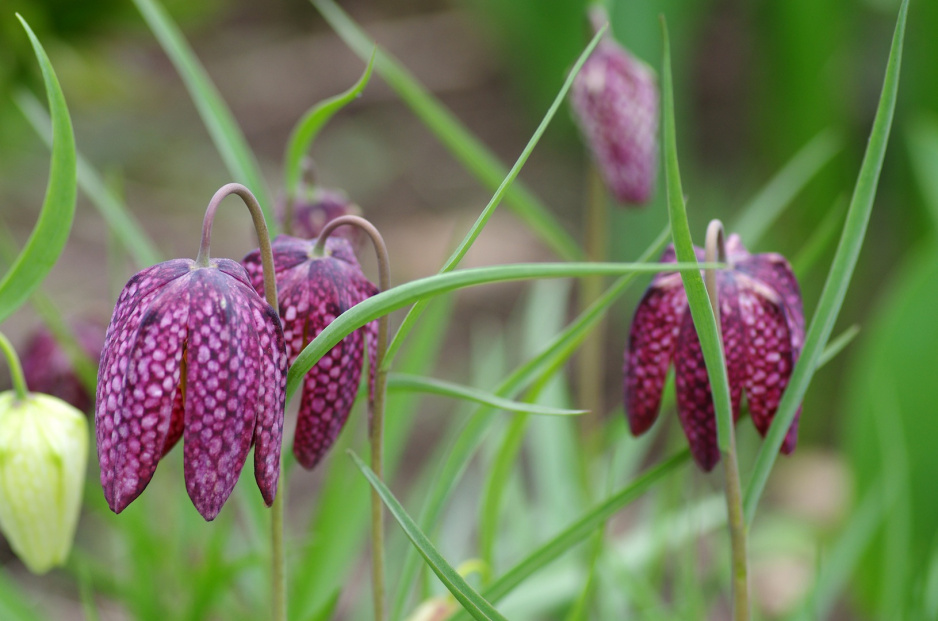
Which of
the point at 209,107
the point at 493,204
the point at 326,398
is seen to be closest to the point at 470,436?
the point at 326,398

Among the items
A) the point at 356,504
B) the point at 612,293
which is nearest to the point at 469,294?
the point at 356,504

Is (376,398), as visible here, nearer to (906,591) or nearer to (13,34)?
(906,591)

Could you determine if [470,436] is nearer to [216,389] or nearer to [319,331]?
[319,331]

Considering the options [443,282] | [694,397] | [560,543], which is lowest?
[560,543]

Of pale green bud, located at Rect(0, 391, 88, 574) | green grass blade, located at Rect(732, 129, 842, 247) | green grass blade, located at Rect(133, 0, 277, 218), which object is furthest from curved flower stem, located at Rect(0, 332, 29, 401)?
green grass blade, located at Rect(732, 129, 842, 247)

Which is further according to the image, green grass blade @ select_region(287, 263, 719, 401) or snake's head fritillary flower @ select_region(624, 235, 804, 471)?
snake's head fritillary flower @ select_region(624, 235, 804, 471)

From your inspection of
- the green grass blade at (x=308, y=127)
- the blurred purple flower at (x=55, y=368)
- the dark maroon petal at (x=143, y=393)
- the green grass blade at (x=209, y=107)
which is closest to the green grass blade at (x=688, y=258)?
the green grass blade at (x=308, y=127)

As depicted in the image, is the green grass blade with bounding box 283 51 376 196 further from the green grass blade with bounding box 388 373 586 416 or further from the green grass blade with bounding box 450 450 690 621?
the green grass blade with bounding box 450 450 690 621
